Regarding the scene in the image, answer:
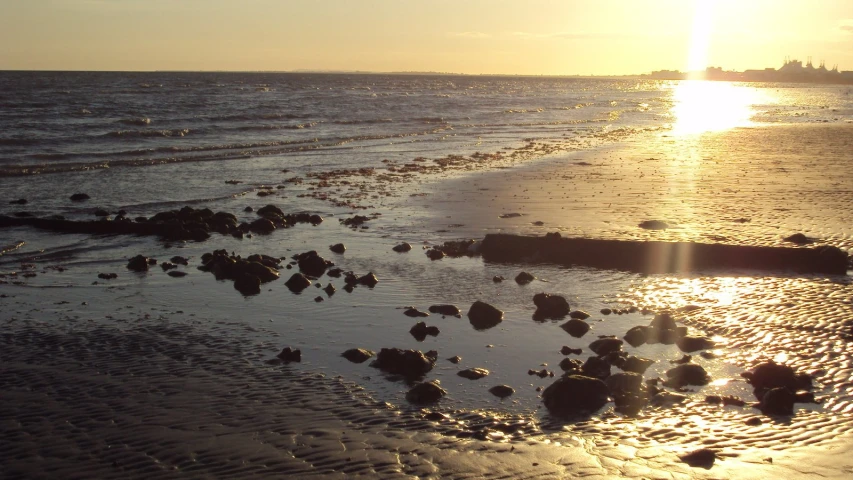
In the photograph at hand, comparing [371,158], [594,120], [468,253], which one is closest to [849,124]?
[594,120]

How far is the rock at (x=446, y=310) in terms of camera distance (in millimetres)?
12256

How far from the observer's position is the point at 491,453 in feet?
24.8

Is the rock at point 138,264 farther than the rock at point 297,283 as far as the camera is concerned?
Yes

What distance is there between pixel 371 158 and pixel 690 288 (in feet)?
81.9

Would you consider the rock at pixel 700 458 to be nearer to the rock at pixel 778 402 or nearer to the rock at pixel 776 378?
the rock at pixel 778 402

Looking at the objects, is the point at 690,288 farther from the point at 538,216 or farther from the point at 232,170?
the point at 232,170

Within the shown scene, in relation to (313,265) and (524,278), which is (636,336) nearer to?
(524,278)

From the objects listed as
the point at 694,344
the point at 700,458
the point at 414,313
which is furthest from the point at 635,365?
the point at 414,313

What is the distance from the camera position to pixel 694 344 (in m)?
10.6

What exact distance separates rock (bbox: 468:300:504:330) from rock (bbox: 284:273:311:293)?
338 cm

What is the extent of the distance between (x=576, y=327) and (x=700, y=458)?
4092mm

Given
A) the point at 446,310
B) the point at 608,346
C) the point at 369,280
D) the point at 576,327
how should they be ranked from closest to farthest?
1. the point at 608,346
2. the point at 576,327
3. the point at 446,310
4. the point at 369,280

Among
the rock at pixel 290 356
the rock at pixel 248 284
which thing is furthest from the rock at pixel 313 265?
the rock at pixel 290 356

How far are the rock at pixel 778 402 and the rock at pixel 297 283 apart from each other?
309 inches
